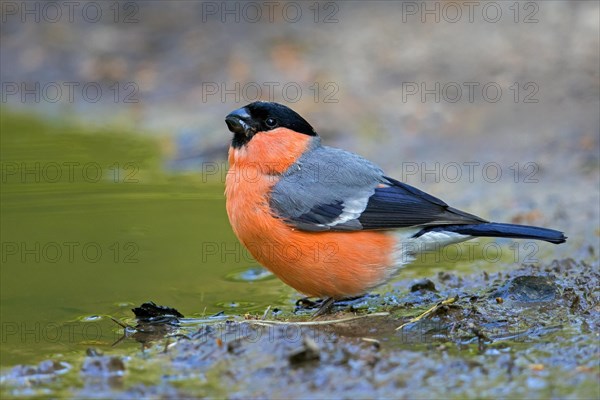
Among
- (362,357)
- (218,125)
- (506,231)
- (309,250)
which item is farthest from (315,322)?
(218,125)

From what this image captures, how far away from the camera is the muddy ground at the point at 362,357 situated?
5.04 meters

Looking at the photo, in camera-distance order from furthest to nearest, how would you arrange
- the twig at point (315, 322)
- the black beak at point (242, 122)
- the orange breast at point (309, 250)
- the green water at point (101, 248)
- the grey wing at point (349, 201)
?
1. the black beak at point (242, 122)
2. the green water at point (101, 248)
3. the grey wing at point (349, 201)
4. the orange breast at point (309, 250)
5. the twig at point (315, 322)

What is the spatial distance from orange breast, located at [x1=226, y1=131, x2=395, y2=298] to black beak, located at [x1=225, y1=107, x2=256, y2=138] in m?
0.44

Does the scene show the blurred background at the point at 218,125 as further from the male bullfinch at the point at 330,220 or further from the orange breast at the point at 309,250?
the male bullfinch at the point at 330,220

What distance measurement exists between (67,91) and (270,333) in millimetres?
8819

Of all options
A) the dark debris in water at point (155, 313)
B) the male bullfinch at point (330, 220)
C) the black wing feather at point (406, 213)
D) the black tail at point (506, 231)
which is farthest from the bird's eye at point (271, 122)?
the dark debris in water at point (155, 313)

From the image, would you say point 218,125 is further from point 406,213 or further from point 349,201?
point 406,213

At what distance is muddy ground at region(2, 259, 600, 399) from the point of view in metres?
5.04

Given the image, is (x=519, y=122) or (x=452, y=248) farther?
(x=519, y=122)

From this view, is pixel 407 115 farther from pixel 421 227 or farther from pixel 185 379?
pixel 185 379

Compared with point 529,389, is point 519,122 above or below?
above

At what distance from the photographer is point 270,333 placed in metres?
5.78

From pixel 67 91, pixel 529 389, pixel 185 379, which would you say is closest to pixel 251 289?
pixel 185 379

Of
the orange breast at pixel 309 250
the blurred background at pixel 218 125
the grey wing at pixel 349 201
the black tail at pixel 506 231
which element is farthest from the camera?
the blurred background at pixel 218 125
